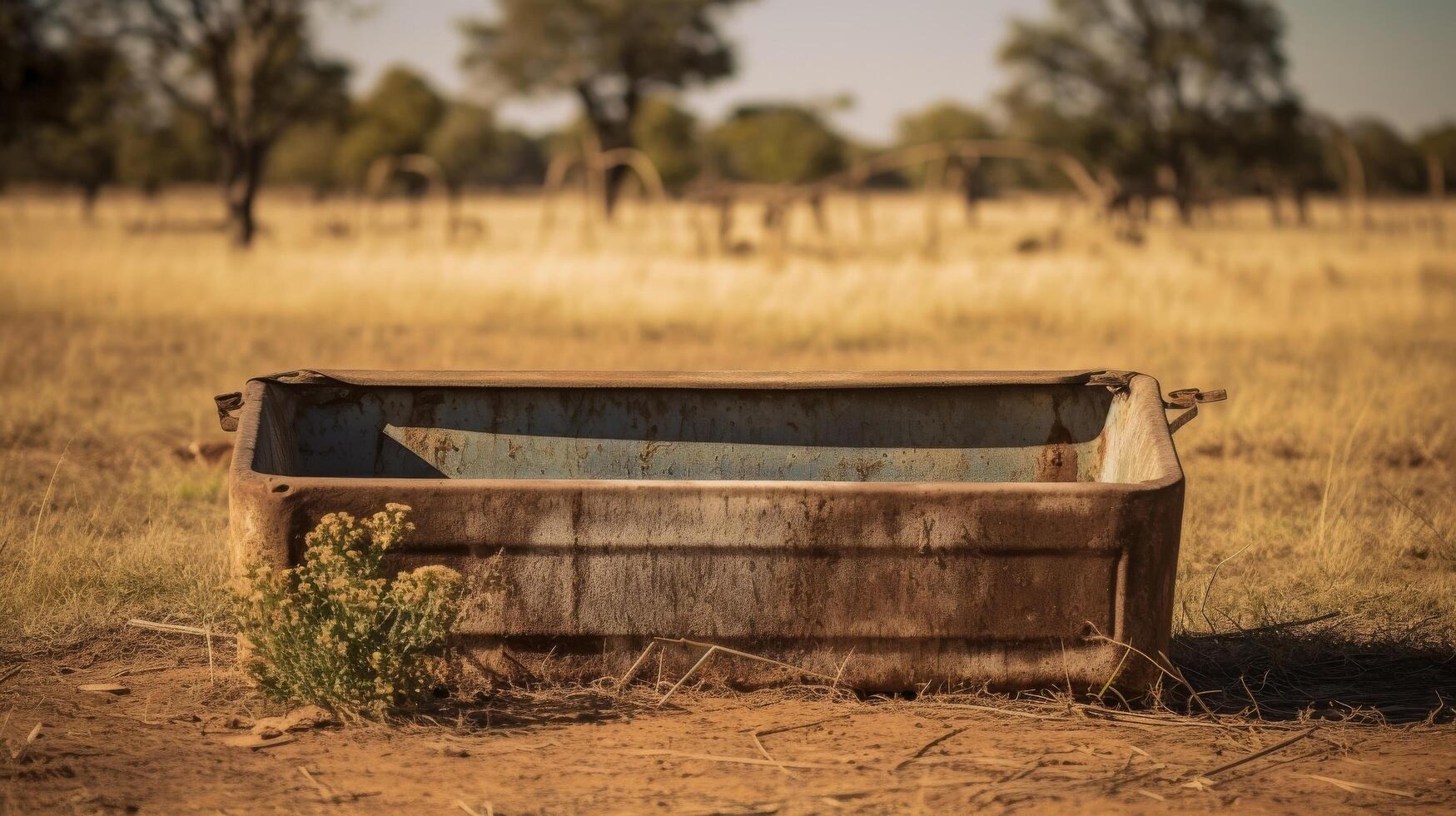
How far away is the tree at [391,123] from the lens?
159 feet

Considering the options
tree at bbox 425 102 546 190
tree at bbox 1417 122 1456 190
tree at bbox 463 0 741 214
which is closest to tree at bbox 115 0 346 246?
tree at bbox 463 0 741 214

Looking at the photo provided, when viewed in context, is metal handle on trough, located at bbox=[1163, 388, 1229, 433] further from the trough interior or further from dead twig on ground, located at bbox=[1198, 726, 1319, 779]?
dead twig on ground, located at bbox=[1198, 726, 1319, 779]

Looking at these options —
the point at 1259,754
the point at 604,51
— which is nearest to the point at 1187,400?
the point at 1259,754

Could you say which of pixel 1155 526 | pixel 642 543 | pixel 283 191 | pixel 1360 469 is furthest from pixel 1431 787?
pixel 283 191

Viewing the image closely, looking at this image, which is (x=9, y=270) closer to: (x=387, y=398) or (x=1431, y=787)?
(x=387, y=398)

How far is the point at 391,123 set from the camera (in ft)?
164

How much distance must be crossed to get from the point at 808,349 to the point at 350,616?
8.77 m

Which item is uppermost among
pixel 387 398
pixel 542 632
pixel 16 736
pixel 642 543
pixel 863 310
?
pixel 863 310

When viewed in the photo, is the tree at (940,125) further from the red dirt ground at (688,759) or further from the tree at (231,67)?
the red dirt ground at (688,759)

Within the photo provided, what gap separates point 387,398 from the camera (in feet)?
15.3

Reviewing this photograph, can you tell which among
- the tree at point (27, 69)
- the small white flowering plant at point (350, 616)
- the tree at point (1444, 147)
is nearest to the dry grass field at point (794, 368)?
the small white flowering plant at point (350, 616)

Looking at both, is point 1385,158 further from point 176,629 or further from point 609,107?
point 176,629

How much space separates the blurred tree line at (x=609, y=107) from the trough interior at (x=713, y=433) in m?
16.0

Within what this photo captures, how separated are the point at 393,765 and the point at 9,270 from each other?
50.6 feet
